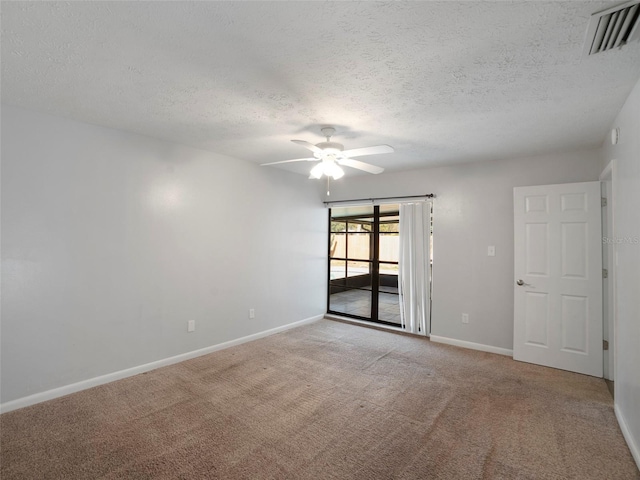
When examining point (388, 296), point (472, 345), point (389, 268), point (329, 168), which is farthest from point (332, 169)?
point (472, 345)

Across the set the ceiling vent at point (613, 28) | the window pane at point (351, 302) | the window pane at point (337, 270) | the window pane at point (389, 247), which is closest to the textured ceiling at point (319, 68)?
the ceiling vent at point (613, 28)

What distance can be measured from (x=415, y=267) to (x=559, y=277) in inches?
65.7

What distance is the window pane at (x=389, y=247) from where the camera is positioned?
4.95 m

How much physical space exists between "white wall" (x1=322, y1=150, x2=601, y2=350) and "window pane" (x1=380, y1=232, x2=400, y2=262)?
0.63m

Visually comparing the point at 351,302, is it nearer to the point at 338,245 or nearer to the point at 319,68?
the point at 338,245

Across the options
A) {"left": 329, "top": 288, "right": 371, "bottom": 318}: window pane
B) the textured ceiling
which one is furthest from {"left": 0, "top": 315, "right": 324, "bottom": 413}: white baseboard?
the textured ceiling

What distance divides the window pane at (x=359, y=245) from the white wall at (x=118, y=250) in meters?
1.45

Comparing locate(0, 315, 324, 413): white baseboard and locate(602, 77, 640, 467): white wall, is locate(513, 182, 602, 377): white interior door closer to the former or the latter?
locate(602, 77, 640, 467): white wall

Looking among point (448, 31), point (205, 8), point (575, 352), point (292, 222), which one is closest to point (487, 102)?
point (448, 31)

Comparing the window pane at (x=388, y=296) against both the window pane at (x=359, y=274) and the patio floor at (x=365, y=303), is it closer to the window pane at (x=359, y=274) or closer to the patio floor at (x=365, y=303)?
the patio floor at (x=365, y=303)

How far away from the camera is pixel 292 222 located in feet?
16.1

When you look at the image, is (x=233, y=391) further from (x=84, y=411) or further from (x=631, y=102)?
(x=631, y=102)

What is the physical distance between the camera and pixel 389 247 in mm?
5035

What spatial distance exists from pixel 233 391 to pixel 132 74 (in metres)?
2.57
